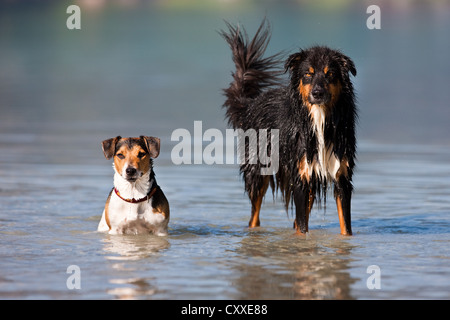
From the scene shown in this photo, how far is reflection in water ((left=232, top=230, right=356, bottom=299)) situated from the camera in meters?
5.36

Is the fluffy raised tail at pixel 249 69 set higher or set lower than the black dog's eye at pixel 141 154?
higher

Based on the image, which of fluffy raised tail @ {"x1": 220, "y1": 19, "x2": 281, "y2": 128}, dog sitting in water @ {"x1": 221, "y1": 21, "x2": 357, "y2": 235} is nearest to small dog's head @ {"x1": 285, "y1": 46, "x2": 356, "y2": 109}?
dog sitting in water @ {"x1": 221, "y1": 21, "x2": 357, "y2": 235}

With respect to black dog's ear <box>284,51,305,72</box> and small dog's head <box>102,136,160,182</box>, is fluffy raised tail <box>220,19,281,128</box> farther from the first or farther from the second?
small dog's head <box>102,136,160,182</box>

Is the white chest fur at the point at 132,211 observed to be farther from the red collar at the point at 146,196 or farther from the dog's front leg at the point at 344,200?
the dog's front leg at the point at 344,200

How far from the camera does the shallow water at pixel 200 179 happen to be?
227 inches

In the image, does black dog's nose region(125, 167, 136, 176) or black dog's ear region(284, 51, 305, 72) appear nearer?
black dog's nose region(125, 167, 136, 176)

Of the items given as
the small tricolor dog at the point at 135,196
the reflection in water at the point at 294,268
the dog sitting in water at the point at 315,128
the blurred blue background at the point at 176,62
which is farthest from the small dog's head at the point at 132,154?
the blurred blue background at the point at 176,62

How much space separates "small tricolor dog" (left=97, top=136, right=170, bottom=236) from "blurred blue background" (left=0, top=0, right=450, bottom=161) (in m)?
7.23

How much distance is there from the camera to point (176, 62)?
28.1 m

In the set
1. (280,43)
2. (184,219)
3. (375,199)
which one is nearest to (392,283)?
(184,219)

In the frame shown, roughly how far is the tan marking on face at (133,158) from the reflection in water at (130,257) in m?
0.60

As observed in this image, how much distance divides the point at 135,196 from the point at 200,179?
388 cm

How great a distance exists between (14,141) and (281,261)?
370 inches

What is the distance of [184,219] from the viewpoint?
849 cm
